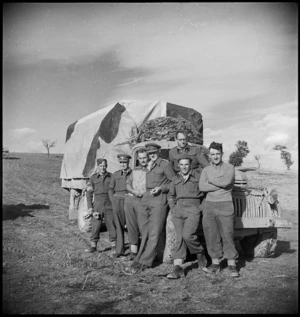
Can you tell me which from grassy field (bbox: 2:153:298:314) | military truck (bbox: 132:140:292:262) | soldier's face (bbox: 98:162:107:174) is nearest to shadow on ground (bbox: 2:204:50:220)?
grassy field (bbox: 2:153:298:314)

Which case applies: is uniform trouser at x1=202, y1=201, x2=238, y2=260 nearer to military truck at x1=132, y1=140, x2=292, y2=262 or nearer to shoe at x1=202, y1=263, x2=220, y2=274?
shoe at x1=202, y1=263, x2=220, y2=274

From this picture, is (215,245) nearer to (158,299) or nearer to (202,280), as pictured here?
(202,280)

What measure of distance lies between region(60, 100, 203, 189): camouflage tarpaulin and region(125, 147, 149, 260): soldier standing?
206 cm

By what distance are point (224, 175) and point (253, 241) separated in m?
1.78

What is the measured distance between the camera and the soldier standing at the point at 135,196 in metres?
5.97

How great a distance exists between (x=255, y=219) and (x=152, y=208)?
163cm

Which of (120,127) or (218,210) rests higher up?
(120,127)

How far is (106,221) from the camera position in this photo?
6844 millimetres

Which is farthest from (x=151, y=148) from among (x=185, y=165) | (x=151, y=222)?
(x=151, y=222)

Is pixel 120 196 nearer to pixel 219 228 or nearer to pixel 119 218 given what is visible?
pixel 119 218

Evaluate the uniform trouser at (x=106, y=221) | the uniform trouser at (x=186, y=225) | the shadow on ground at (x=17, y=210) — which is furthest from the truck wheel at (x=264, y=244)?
the shadow on ground at (x=17, y=210)

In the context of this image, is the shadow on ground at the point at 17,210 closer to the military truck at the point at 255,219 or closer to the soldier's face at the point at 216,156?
the military truck at the point at 255,219

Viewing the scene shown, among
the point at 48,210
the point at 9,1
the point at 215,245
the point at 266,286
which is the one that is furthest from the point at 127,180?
the point at 48,210

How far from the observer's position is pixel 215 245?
5336 millimetres
